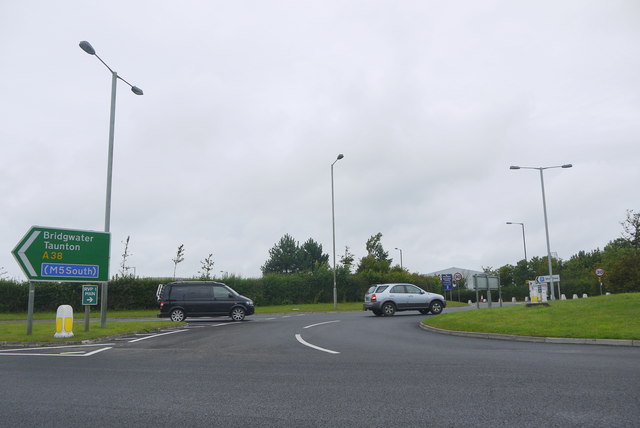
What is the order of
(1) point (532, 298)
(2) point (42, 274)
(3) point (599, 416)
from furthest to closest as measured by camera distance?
(1) point (532, 298) < (2) point (42, 274) < (3) point (599, 416)

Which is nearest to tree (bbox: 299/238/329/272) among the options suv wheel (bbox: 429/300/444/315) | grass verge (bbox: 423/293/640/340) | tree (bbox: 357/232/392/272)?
tree (bbox: 357/232/392/272)

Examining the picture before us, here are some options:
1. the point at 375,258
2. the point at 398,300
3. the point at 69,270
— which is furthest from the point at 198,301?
the point at 375,258

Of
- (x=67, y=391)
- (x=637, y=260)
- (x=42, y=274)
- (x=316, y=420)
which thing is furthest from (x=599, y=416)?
(x=637, y=260)

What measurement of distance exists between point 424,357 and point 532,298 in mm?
13152

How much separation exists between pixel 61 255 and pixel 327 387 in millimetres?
12467

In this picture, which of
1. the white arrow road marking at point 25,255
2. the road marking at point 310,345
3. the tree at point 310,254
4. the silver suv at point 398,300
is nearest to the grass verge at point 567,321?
the road marking at point 310,345

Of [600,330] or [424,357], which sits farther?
[600,330]

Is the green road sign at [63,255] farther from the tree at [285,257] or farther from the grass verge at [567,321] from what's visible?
the tree at [285,257]

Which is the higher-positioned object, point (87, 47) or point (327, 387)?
point (87, 47)

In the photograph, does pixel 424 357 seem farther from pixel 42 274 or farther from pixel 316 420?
pixel 42 274

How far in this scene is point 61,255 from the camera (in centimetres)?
1577

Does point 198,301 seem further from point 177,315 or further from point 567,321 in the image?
point 567,321

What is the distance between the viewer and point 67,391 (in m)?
6.26

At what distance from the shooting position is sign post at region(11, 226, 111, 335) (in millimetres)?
14945
